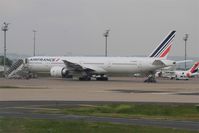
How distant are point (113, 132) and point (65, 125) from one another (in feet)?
8.02

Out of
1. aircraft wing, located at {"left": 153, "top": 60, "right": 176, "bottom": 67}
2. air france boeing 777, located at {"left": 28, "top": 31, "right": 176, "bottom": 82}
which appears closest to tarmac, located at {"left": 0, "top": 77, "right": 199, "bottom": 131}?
aircraft wing, located at {"left": 153, "top": 60, "right": 176, "bottom": 67}

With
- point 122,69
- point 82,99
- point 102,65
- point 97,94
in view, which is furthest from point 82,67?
point 82,99

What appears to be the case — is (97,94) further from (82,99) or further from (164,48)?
(164,48)

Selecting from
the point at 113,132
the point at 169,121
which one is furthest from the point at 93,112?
the point at 113,132

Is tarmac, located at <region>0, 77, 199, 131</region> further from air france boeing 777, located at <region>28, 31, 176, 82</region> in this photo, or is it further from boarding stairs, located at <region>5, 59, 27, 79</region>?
boarding stairs, located at <region>5, 59, 27, 79</region>

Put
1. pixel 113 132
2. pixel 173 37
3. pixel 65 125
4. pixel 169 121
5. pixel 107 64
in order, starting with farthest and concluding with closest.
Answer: pixel 173 37, pixel 107 64, pixel 169 121, pixel 65 125, pixel 113 132

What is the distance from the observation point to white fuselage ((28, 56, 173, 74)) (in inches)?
3204

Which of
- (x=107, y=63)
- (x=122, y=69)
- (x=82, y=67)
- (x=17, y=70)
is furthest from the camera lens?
(x=17, y=70)

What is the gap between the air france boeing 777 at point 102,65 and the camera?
266 feet

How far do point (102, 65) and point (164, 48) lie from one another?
1122 cm

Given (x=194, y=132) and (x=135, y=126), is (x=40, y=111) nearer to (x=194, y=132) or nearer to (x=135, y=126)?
(x=135, y=126)

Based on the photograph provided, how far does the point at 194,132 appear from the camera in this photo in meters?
17.6

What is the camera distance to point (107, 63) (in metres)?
83.6

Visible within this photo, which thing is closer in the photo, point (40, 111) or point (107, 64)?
point (40, 111)
